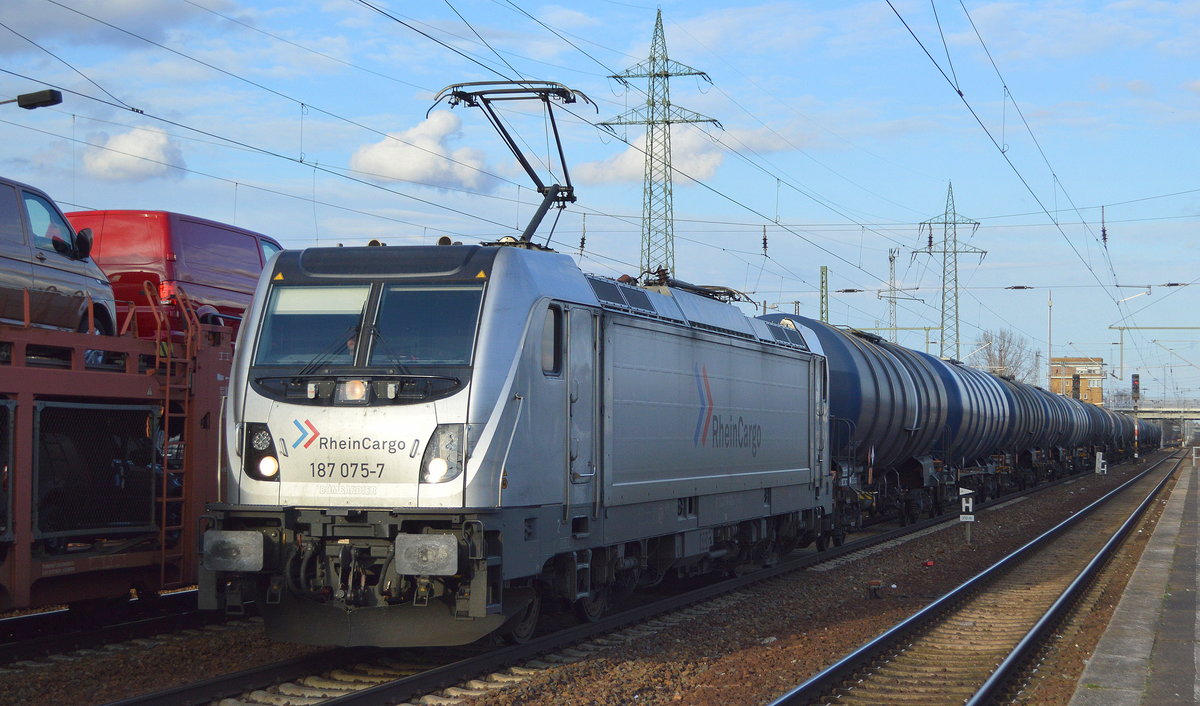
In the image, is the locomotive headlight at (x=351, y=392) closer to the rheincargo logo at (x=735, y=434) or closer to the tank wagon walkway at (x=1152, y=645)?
the rheincargo logo at (x=735, y=434)

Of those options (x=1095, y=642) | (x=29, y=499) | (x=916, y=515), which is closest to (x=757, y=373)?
Answer: (x=1095, y=642)

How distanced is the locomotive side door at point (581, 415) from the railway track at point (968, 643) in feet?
8.00

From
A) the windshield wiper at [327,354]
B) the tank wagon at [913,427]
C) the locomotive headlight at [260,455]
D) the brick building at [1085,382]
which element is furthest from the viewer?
the brick building at [1085,382]

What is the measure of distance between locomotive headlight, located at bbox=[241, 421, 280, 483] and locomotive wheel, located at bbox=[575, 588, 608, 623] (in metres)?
3.25

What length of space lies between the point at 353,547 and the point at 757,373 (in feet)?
24.0

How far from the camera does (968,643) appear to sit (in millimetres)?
11219

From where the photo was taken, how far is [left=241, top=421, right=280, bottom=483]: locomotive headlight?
883 centimetres

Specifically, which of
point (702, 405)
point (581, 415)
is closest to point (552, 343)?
point (581, 415)

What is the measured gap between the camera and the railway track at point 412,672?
7969 millimetres

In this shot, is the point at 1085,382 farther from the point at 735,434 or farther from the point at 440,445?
the point at 440,445

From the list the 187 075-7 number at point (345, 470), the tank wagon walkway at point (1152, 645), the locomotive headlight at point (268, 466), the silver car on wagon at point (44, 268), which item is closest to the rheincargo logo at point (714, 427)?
the tank wagon walkway at point (1152, 645)

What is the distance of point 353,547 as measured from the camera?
335 inches

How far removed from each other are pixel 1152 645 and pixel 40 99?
44.7 ft

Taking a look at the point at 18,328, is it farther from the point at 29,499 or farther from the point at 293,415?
the point at 293,415
